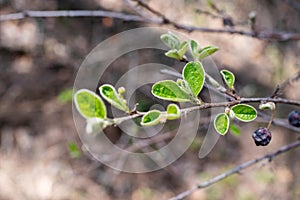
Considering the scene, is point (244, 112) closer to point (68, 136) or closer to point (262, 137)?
point (262, 137)

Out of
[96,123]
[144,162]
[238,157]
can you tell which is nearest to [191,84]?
[96,123]

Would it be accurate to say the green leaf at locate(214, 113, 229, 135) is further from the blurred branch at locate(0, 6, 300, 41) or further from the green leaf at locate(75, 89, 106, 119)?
the blurred branch at locate(0, 6, 300, 41)

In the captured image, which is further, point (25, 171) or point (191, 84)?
point (25, 171)

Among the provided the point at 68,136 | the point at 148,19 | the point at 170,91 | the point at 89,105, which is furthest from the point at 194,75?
the point at 68,136

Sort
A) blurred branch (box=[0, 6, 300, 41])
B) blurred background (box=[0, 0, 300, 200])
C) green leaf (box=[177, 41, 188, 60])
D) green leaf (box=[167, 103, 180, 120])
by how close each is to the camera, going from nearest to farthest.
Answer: green leaf (box=[167, 103, 180, 120]) < green leaf (box=[177, 41, 188, 60]) < blurred branch (box=[0, 6, 300, 41]) < blurred background (box=[0, 0, 300, 200])

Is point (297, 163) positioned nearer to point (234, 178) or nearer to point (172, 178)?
point (234, 178)

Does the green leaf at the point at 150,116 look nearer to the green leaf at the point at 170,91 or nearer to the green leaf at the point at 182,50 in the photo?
the green leaf at the point at 170,91

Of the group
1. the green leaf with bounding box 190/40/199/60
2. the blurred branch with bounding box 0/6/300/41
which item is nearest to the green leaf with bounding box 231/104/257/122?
the green leaf with bounding box 190/40/199/60
